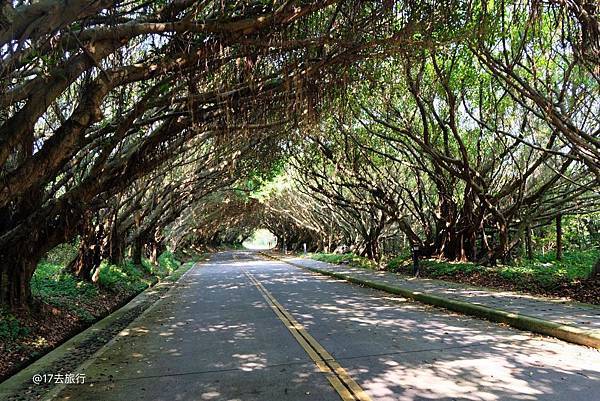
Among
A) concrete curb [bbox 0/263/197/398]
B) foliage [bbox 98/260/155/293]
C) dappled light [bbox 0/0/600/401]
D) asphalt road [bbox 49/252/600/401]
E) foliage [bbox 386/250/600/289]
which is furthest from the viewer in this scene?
foliage [bbox 98/260/155/293]

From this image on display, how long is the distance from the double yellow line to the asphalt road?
0.02 metres

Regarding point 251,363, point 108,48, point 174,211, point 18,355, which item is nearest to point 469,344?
point 251,363

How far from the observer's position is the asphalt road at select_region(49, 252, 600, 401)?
4.95 m

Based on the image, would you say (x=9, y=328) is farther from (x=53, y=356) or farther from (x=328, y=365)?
(x=328, y=365)

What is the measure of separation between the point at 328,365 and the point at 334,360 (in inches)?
9.8

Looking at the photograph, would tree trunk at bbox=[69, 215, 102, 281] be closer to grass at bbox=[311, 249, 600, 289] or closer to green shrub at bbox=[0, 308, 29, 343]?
green shrub at bbox=[0, 308, 29, 343]

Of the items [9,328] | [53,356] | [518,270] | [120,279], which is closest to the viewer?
[53,356]

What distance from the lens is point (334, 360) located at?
6.15 metres

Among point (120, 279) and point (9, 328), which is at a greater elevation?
point (120, 279)

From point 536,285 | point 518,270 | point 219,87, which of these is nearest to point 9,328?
point 219,87

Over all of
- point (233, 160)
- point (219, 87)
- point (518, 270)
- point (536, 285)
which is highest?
point (233, 160)

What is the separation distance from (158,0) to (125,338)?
221 inches

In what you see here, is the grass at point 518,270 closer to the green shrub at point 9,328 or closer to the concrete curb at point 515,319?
the concrete curb at point 515,319

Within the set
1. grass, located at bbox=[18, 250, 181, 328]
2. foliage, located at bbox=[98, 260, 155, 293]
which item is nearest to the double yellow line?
grass, located at bbox=[18, 250, 181, 328]
